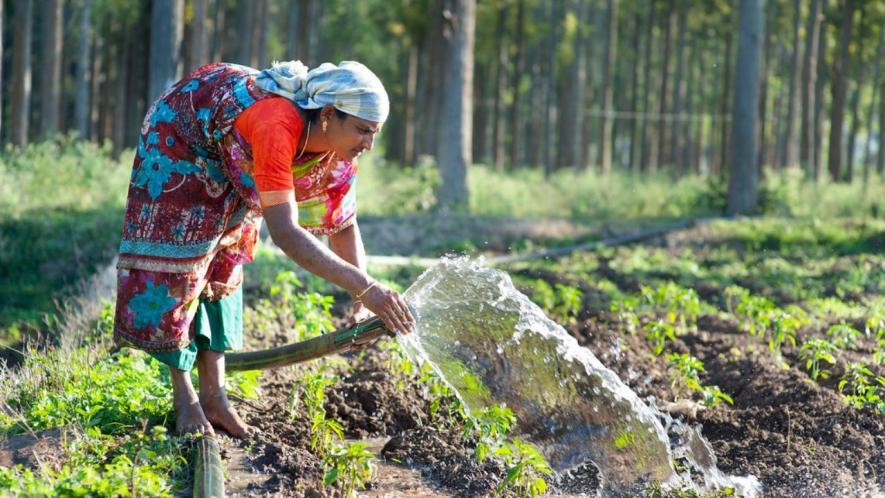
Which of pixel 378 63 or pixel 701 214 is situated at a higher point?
pixel 378 63

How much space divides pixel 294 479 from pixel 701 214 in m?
14.8

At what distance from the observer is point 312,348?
4.30m

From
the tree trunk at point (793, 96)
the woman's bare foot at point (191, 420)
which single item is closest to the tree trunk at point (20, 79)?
the woman's bare foot at point (191, 420)

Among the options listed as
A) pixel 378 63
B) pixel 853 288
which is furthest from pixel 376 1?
pixel 853 288

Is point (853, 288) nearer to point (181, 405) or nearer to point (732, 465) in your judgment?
point (732, 465)

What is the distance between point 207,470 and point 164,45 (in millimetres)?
8687

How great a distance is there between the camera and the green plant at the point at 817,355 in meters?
5.27

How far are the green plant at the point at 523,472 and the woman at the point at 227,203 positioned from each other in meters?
0.66

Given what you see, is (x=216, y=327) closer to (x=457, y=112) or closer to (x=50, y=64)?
(x=457, y=112)

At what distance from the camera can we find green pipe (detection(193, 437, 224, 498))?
339cm

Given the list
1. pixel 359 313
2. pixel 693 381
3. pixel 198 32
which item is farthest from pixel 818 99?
pixel 359 313

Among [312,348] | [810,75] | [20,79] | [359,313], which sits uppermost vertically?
[810,75]

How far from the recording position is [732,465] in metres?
4.47

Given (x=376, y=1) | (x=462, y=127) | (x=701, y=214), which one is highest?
(x=376, y=1)
